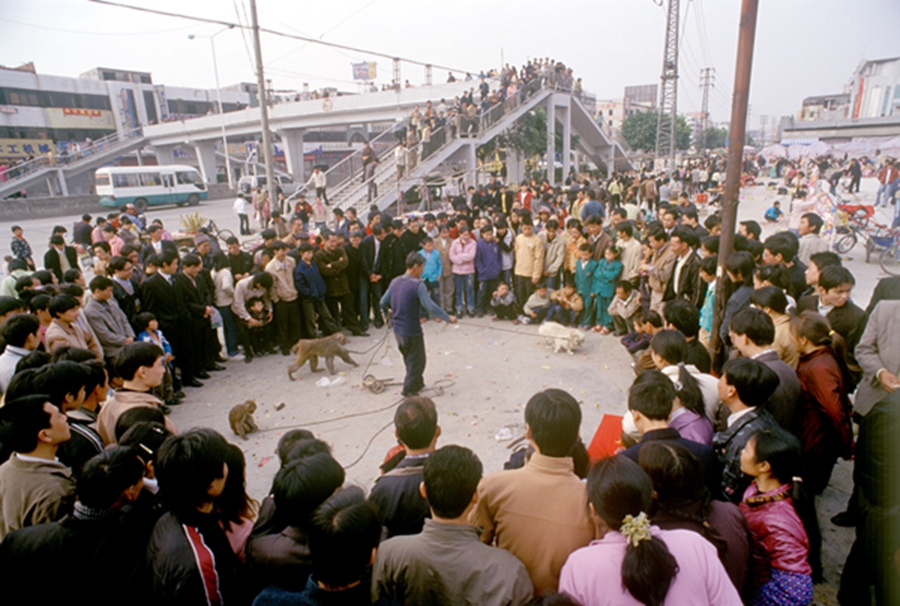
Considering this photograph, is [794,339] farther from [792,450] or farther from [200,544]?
[200,544]

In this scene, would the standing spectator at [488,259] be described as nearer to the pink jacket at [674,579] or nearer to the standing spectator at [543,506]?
the standing spectator at [543,506]

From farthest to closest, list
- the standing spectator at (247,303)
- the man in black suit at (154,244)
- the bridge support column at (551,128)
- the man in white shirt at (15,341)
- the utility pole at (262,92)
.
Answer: the bridge support column at (551,128)
the utility pole at (262,92)
the man in black suit at (154,244)
the standing spectator at (247,303)
the man in white shirt at (15,341)

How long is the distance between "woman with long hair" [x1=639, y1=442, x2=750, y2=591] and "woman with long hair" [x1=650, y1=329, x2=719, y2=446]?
0.69 metres

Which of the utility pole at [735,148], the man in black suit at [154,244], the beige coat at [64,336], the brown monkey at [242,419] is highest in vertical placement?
the utility pole at [735,148]

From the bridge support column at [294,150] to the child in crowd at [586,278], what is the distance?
26226mm

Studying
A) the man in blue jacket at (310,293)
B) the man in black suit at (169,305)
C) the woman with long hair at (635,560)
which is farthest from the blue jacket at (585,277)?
the woman with long hair at (635,560)

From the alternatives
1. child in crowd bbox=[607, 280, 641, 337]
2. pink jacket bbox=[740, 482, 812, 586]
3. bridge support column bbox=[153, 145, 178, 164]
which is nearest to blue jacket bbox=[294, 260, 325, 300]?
A: child in crowd bbox=[607, 280, 641, 337]

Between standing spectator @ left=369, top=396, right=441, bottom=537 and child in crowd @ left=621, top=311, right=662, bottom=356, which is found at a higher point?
standing spectator @ left=369, top=396, right=441, bottom=537

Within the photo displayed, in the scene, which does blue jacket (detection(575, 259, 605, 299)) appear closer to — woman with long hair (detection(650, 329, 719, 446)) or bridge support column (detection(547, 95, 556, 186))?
woman with long hair (detection(650, 329, 719, 446))

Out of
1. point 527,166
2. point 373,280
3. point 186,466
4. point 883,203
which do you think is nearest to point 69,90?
point 527,166

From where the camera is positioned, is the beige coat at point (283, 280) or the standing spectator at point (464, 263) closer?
the beige coat at point (283, 280)

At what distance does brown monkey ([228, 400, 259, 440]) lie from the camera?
491cm

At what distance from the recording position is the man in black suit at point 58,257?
8.27m

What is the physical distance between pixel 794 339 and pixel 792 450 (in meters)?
1.59
